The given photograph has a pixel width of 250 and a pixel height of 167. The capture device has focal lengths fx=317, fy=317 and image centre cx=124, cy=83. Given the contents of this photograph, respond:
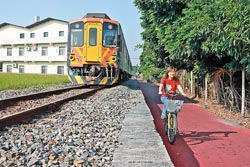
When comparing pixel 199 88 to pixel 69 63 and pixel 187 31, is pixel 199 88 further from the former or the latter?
pixel 187 31

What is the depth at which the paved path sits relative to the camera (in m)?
3.63

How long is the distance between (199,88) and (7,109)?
10.7 meters

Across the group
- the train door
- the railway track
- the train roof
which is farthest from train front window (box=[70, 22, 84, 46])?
the railway track

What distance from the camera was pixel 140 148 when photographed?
431 centimetres

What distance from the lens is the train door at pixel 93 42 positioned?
15570 millimetres

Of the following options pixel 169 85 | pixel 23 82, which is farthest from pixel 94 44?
pixel 169 85

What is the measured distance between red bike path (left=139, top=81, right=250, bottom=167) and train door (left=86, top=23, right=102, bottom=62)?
7616mm

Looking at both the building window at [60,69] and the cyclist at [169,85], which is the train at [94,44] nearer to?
the cyclist at [169,85]

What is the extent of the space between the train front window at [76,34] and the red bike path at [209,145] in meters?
8.17

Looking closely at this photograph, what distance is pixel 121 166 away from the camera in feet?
11.4

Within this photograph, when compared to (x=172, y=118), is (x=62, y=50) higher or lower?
higher

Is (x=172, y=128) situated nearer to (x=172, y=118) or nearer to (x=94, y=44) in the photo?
(x=172, y=118)

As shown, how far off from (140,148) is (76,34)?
40.1 feet

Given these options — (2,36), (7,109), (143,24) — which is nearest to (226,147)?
(7,109)
